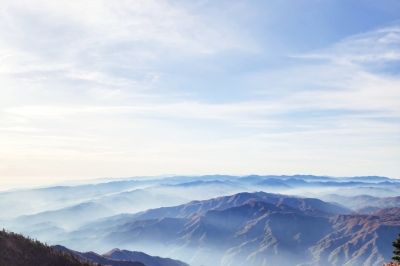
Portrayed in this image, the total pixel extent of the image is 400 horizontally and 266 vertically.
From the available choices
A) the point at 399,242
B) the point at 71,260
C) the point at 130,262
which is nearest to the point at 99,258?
the point at 130,262

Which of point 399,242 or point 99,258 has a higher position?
point 399,242

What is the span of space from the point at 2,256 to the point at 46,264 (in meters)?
5.67

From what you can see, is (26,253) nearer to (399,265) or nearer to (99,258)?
(399,265)

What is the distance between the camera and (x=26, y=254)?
4944 cm

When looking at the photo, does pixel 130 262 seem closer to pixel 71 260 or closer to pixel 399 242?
pixel 71 260

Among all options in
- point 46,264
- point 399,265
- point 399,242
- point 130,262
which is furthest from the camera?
point 130,262

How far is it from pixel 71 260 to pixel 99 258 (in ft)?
498

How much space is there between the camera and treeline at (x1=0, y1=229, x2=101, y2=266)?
4703cm

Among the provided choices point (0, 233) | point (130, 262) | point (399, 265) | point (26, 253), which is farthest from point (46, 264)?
point (130, 262)

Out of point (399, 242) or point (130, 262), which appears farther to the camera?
point (130, 262)

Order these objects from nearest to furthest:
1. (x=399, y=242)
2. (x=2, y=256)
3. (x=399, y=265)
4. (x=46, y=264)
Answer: (x=399, y=265)
(x=399, y=242)
(x=2, y=256)
(x=46, y=264)

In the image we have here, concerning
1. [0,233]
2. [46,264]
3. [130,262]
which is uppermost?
[0,233]

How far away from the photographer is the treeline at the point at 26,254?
47.0 m

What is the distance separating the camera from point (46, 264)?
49.3 metres
